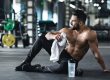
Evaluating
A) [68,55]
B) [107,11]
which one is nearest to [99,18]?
[107,11]

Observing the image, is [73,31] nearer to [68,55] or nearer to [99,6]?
[68,55]

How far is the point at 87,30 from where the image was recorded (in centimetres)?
608

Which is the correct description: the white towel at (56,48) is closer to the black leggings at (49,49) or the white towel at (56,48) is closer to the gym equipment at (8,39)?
the black leggings at (49,49)

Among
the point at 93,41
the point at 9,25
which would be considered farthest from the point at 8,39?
the point at 93,41

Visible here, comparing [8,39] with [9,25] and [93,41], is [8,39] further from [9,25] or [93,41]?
[93,41]

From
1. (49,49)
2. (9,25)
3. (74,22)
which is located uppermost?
(74,22)

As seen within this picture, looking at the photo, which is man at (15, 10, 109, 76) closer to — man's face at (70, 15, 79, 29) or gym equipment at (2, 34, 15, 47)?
man's face at (70, 15, 79, 29)

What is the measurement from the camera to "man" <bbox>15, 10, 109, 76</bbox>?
602 centimetres

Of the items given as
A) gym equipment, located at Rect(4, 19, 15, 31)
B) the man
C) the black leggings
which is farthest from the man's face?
gym equipment, located at Rect(4, 19, 15, 31)

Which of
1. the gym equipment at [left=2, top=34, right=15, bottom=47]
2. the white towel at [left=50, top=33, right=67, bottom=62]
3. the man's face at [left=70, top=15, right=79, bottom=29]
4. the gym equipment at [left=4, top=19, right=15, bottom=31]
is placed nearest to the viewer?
the man's face at [left=70, top=15, right=79, bottom=29]

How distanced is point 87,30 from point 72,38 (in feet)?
0.87

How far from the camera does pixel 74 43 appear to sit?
20.5 feet

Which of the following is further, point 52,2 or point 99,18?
point 52,2

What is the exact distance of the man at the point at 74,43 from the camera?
602 cm
